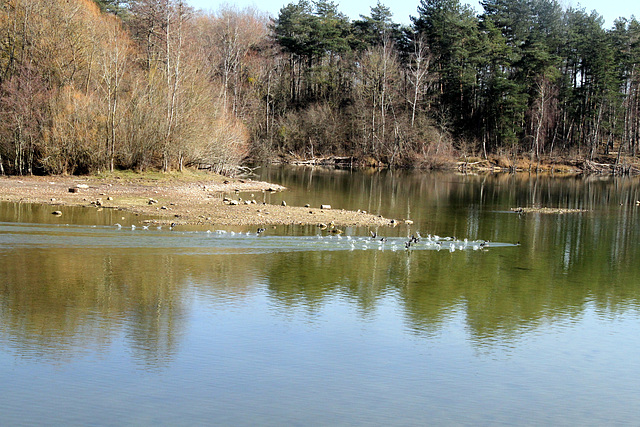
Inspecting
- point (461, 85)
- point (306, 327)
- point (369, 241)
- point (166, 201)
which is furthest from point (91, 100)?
point (461, 85)

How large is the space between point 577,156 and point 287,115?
3557 centimetres

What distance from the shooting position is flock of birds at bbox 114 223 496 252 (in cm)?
2086

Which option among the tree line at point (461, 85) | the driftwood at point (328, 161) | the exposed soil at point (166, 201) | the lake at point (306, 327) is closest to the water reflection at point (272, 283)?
the lake at point (306, 327)

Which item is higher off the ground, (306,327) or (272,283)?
(272,283)

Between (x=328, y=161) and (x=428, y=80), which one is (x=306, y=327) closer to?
(x=328, y=161)

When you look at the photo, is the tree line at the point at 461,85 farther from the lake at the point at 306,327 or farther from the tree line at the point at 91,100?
the lake at the point at 306,327

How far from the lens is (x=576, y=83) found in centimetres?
8781

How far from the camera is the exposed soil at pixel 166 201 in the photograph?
24.9 meters

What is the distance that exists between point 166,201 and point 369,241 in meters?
10.6

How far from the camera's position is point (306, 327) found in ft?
41.4

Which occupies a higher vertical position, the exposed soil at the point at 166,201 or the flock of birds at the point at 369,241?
the exposed soil at the point at 166,201

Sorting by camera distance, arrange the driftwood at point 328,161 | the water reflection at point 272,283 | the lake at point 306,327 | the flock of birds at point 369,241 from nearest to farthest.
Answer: the lake at point 306,327, the water reflection at point 272,283, the flock of birds at point 369,241, the driftwood at point 328,161

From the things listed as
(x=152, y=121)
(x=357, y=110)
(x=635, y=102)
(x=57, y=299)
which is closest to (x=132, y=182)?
(x=152, y=121)

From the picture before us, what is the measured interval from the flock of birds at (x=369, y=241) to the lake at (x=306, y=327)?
11 centimetres
